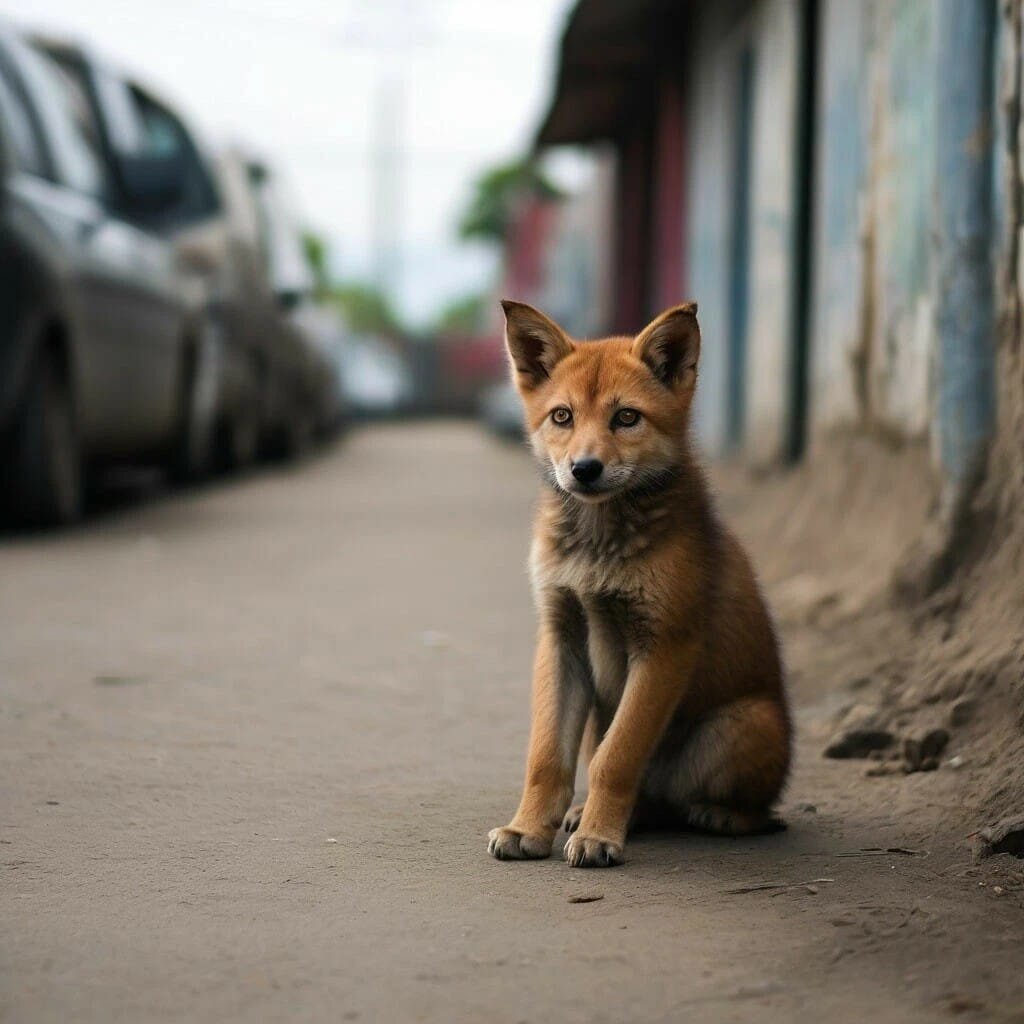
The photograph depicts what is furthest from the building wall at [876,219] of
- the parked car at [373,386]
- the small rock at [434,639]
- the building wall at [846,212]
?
the parked car at [373,386]

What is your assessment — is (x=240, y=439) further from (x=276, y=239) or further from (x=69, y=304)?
(x=69, y=304)

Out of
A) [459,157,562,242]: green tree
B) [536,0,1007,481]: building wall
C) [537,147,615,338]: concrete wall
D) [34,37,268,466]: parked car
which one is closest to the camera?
[536,0,1007,481]: building wall

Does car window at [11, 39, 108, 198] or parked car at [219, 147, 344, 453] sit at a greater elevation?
car window at [11, 39, 108, 198]

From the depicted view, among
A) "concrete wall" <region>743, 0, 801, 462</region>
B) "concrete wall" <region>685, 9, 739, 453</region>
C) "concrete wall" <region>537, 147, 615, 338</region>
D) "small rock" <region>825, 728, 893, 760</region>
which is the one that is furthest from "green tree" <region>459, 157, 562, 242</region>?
"small rock" <region>825, 728, 893, 760</region>

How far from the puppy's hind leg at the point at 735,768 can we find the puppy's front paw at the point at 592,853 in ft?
1.20

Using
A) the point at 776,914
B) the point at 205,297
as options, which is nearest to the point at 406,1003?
the point at 776,914

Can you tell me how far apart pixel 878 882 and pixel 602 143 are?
17424 millimetres

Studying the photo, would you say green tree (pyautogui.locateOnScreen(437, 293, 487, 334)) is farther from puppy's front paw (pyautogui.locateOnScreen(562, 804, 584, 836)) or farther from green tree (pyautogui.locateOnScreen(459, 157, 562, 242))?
puppy's front paw (pyautogui.locateOnScreen(562, 804, 584, 836))

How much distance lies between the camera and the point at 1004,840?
3.74 m

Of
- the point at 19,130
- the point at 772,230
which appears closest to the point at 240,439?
the point at 19,130

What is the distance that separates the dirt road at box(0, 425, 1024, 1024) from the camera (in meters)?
2.89

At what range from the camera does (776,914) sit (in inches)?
133

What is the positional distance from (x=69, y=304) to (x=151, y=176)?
2.10 meters

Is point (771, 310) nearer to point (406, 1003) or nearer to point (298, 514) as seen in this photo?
point (298, 514)
